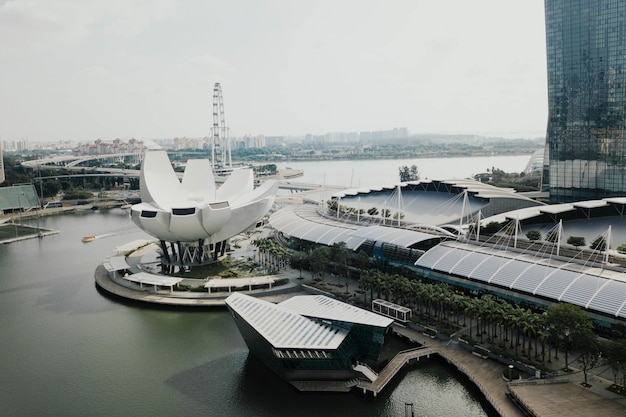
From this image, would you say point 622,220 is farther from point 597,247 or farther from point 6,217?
point 6,217

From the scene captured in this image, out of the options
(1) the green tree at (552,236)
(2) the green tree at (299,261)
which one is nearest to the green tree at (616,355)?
(1) the green tree at (552,236)

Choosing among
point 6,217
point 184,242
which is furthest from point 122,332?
point 6,217

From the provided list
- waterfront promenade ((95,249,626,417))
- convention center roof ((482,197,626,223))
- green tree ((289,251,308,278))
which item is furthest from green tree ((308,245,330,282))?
convention center roof ((482,197,626,223))

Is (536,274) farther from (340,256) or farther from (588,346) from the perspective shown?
(340,256)

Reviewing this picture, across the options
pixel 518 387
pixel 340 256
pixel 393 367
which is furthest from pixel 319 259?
pixel 518 387

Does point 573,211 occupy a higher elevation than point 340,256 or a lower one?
higher
